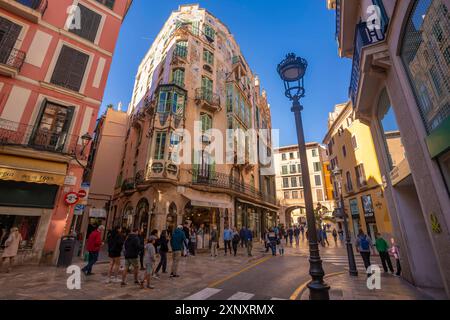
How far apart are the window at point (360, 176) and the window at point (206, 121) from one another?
55.3ft

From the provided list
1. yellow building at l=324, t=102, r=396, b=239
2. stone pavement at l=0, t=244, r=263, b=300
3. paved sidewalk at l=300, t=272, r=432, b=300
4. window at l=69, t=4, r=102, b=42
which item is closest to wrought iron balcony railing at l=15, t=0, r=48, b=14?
window at l=69, t=4, r=102, b=42

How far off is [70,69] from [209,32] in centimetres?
1958

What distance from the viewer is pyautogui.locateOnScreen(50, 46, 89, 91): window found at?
11992 mm

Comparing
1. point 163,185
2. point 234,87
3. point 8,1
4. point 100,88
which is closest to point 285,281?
point 163,185

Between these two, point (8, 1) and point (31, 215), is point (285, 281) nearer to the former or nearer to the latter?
point (31, 215)

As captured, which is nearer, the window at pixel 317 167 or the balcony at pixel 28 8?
the balcony at pixel 28 8

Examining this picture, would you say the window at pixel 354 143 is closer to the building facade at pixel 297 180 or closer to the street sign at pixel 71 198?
the building facade at pixel 297 180

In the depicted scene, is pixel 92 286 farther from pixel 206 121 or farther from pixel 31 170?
pixel 206 121

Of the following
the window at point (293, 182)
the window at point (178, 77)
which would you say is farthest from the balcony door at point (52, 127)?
the window at point (293, 182)

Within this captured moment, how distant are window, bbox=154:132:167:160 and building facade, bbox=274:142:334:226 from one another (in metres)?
30.9

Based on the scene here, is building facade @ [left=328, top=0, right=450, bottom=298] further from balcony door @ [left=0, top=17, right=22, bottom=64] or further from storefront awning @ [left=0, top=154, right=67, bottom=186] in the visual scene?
balcony door @ [left=0, top=17, right=22, bottom=64]

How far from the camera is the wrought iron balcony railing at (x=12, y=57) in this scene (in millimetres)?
10438

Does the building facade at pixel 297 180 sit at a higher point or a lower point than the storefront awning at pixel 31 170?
higher

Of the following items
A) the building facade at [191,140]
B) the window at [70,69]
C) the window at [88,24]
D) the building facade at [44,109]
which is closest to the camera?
the building facade at [44,109]
